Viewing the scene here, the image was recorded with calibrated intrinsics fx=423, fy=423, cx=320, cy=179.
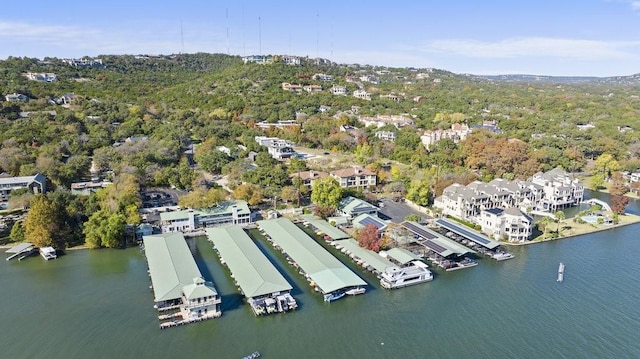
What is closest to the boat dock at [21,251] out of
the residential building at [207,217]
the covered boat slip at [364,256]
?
the residential building at [207,217]

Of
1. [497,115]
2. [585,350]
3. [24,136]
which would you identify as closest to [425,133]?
[497,115]

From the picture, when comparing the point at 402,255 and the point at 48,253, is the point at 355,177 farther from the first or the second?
the point at 48,253

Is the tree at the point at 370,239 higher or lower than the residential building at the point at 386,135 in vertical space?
lower

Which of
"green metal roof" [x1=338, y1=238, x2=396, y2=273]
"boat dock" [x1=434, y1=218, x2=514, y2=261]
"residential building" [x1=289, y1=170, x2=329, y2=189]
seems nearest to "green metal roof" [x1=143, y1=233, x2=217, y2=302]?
"green metal roof" [x1=338, y1=238, x2=396, y2=273]

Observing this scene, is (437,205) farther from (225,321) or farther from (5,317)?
(5,317)

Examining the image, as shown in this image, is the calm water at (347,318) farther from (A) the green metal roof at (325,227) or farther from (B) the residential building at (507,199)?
(A) the green metal roof at (325,227)

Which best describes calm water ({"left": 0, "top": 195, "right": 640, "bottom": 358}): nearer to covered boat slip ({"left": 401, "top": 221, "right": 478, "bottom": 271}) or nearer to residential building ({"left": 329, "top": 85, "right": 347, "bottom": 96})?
covered boat slip ({"left": 401, "top": 221, "right": 478, "bottom": 271})
